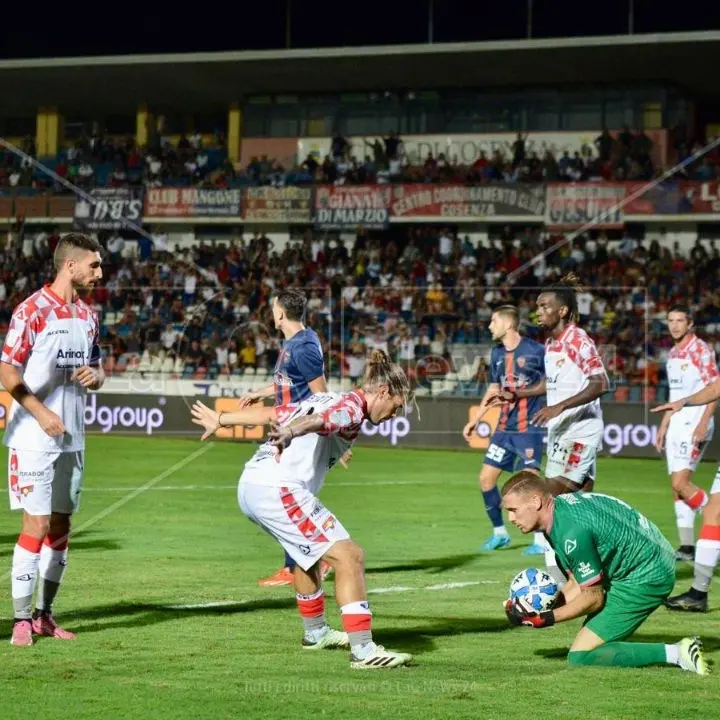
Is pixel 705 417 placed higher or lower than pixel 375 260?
lower

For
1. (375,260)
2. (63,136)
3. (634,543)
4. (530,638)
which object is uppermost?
(63,136)

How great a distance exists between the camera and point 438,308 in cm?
3025

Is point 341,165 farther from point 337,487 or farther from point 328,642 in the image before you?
point 328,642

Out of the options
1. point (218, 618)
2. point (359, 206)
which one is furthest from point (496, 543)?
point (359, 206)

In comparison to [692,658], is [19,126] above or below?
above

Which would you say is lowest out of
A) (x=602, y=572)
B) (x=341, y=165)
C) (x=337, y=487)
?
(x=337, y=487)

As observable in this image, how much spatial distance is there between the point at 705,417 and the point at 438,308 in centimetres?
1667

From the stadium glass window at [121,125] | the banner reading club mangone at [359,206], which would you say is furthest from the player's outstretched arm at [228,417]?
the stadium glass window at [121,125]

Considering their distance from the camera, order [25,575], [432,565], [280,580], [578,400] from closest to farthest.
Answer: [25,575]
[280,580]
[578,400]
[432,565]

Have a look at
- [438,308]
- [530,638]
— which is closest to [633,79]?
[438,308]

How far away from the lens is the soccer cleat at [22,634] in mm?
8375

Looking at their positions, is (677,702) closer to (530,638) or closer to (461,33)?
(530,638)

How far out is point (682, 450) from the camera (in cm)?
1387

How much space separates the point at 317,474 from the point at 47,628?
2070 mm
